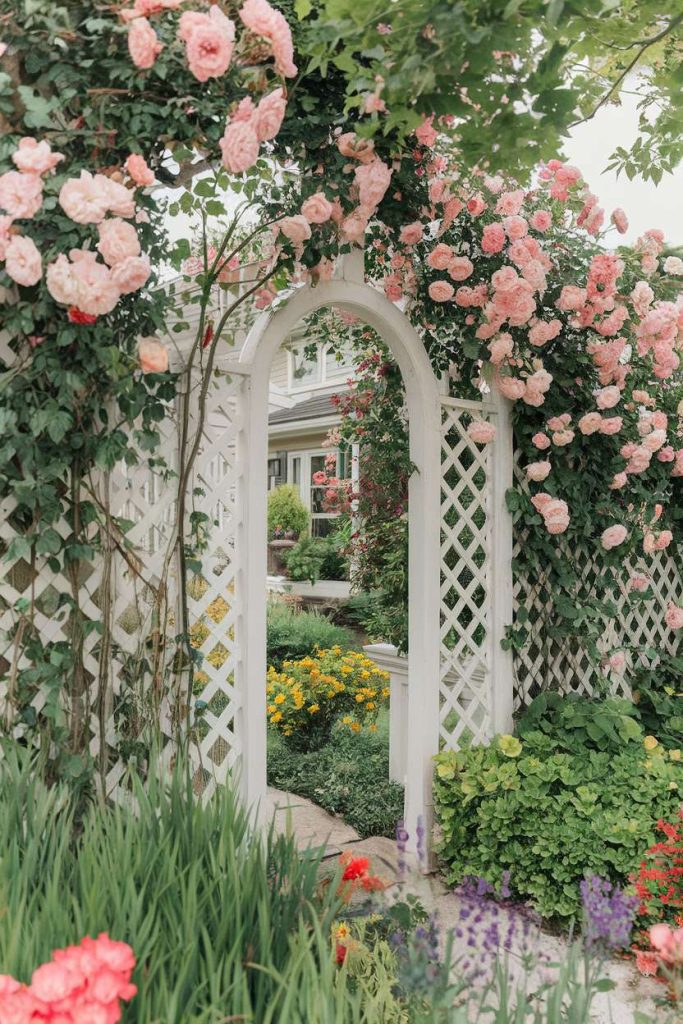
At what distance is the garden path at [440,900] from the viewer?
2371 millimetres

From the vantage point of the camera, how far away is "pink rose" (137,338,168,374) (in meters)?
2.39

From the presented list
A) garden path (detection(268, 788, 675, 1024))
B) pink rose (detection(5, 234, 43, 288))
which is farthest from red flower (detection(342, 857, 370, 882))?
pink rose (detection(5, 234, 43, 288))

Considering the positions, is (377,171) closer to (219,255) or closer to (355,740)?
(219,255)

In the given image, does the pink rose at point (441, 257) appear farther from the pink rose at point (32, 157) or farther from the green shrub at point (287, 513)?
the green shrub at point (287, 513)

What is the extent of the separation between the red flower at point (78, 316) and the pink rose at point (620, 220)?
8.75ft

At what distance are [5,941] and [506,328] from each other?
10.3 feet

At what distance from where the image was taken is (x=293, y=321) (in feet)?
10.4

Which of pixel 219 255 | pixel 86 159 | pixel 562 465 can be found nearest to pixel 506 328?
pixel 562 465

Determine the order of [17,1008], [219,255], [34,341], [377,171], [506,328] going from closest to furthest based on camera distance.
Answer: [17,1008]
[34,341]
[219,255]
[377,171]
[506,328]

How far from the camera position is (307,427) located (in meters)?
11.3

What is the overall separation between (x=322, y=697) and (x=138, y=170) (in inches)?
153

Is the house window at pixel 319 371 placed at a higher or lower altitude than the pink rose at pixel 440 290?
higher

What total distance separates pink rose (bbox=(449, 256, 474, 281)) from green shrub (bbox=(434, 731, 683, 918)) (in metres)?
2.04

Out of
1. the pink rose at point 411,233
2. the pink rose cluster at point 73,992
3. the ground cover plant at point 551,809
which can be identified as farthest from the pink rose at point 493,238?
the pink rose cluster at point 73,992
